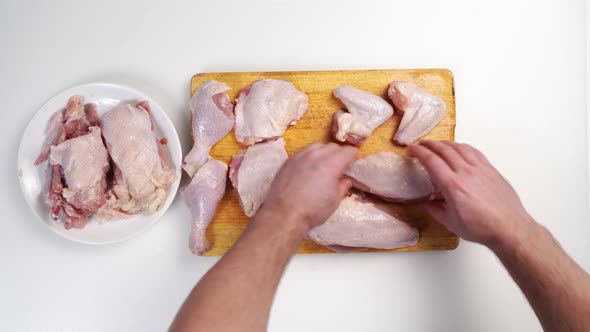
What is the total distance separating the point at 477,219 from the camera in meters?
1.60

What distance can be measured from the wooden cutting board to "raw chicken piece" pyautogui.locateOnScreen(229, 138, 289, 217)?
10cm

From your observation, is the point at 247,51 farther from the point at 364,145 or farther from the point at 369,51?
the point at 364,145

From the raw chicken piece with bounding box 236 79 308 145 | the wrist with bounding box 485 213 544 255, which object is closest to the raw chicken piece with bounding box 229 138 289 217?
the raw chicken piece with bounding box 236 79 308 145

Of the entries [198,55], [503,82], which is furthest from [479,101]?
[198,55]

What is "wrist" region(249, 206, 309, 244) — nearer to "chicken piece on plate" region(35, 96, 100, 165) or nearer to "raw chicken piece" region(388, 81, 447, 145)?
"raw chicken piece" region(388, 81, 447, 145)

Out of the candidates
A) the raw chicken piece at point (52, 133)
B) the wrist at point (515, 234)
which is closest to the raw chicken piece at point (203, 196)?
the raw chicken piece at point (52, 133)

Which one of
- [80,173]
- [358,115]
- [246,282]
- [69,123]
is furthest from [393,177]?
[69,123]

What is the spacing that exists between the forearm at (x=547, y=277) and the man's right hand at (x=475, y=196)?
0.04m

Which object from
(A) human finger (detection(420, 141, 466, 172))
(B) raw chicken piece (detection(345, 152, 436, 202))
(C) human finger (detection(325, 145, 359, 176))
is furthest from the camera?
(B) raw chicken piece (detection(345, 152, 436, 202))

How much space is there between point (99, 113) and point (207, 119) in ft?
1.70

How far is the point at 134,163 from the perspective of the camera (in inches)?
72.3

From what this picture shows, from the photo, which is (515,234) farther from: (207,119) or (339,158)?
(207,119)

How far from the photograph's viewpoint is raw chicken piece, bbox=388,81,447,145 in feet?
6.05

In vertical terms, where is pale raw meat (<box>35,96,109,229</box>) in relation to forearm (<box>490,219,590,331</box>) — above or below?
below
